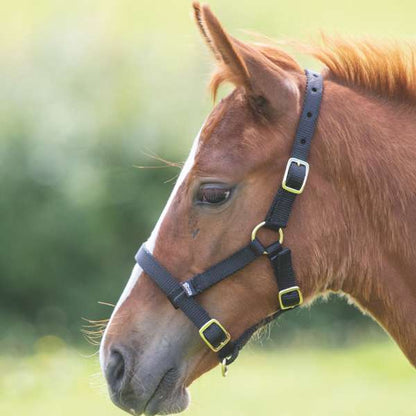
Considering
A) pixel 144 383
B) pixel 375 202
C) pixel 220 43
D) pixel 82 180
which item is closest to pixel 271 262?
pixel 375 202

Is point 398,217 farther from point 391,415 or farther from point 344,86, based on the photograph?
point 391,415

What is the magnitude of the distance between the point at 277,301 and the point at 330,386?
5659 millimetres

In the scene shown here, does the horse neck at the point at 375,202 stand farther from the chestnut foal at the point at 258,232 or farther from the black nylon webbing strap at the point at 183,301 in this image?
the black nylon webbing strap at the point at 183,301

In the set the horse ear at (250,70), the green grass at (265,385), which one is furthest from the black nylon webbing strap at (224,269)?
the green grass at (265,385)

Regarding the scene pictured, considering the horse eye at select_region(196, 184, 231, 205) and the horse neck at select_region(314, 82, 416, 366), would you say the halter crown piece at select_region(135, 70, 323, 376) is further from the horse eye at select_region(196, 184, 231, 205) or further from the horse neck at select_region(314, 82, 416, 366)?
the horse eye at select_region(196, 184, 231, 205)

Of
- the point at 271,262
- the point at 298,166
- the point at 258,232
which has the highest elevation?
the point at 298,166

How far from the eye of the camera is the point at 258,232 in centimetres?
412

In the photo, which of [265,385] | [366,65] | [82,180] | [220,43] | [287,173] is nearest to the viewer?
[220,43]

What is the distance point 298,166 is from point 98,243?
24.1ft

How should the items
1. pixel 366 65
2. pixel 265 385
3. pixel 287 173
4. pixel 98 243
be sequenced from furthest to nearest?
pixel 98 243, pixel 265 385, pixel 366 65, pixel 287 173

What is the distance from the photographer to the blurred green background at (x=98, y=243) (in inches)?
368

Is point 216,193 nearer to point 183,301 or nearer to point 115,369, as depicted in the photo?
point 183,301

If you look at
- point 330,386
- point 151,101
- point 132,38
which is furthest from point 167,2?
point 330,386

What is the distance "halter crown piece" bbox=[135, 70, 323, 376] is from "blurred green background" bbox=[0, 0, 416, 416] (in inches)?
178
